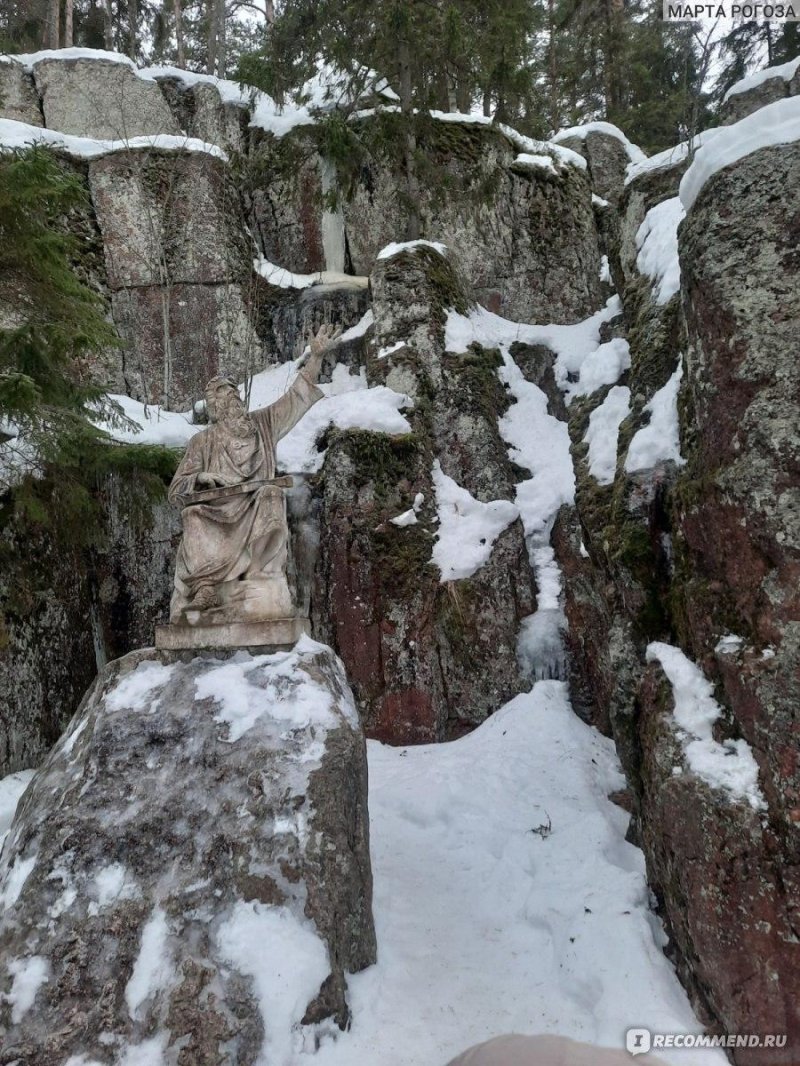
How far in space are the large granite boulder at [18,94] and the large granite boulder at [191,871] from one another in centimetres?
1365

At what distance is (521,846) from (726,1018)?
7.18ft

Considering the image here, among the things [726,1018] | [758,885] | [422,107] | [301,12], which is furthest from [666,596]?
[301,12]

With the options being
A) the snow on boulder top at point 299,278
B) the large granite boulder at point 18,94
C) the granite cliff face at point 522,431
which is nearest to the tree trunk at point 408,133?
the granite cliff face at point 522,431

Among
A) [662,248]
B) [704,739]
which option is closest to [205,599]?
[704,739]

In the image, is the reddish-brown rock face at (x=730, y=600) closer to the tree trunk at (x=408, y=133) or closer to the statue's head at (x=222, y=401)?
the statue's head at (x=222, y=401)

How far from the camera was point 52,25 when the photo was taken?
1628cm

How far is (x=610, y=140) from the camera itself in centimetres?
1545

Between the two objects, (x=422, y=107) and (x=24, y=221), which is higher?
(x=422, y=107)

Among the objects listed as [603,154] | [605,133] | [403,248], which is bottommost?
[403,248]

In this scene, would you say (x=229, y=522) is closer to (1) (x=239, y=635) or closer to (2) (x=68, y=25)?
(1) (x=239, y=635)

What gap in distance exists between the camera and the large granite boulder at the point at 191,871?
3.59 metres

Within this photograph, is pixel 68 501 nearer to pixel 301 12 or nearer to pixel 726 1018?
pixel 726 1018

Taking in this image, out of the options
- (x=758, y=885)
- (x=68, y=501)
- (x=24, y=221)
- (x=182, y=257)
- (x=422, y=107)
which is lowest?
(x=758, y=885)

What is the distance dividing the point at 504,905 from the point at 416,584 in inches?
146
